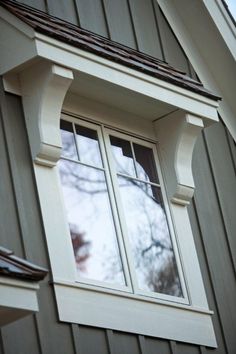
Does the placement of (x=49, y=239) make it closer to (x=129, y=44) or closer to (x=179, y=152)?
(x=179, y=152)

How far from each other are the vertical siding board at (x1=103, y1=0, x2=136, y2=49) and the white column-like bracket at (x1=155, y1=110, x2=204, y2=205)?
773 millimetres

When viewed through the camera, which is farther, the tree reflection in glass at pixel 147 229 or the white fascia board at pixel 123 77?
the tree reflection in glass at pixel 147 229

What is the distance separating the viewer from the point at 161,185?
26.8 feet

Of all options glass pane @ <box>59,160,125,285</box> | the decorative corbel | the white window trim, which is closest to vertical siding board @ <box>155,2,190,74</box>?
the white window trim

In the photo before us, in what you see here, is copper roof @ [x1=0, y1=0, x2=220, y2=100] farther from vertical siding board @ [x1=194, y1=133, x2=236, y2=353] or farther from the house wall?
vertical siding board @ [x1=194, y1=133, x2=236, y2=353]

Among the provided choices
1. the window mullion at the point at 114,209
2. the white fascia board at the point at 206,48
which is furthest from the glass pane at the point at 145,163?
the white fascia board at the point at 206,48

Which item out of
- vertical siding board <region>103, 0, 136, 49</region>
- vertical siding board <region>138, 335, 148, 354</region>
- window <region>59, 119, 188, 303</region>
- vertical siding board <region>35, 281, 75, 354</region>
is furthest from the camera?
vertical siding board <region>103, 0, 136, 49</region>

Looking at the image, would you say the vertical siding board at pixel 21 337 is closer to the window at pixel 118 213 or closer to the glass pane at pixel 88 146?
the window at pixel 118 213

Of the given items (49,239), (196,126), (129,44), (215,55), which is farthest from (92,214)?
(215,55)

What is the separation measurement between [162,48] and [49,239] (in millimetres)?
2541

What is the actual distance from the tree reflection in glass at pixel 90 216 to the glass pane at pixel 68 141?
2 centimetres

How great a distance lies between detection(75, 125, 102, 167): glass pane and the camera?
7664mm

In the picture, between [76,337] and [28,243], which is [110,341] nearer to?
[76,337]

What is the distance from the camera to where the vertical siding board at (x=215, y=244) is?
26.9 ft
